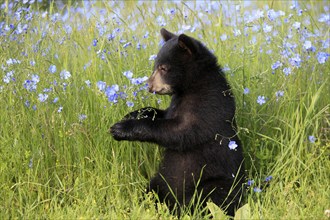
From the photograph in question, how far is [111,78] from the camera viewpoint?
511 cm

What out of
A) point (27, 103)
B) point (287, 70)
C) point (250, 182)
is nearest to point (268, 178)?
point (250, 182)

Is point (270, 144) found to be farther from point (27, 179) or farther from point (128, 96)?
point (27, 179)

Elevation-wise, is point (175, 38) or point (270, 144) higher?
point (175, 38)

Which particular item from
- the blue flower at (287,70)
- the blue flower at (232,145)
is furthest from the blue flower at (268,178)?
the blue flower at (287,70)

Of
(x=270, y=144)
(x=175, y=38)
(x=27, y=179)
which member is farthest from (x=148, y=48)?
(x=27, y=179)

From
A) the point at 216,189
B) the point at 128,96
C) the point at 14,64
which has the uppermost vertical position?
the point at 14,64

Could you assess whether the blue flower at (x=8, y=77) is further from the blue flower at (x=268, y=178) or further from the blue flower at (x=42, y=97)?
the blue flower at (x=268, y=178)

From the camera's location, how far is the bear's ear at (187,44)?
441 cm

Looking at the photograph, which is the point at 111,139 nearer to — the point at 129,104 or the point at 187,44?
the point at 129,104

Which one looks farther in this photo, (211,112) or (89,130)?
(89,130)

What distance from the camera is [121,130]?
4.39 metres

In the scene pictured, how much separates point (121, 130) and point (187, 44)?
0.73 meters

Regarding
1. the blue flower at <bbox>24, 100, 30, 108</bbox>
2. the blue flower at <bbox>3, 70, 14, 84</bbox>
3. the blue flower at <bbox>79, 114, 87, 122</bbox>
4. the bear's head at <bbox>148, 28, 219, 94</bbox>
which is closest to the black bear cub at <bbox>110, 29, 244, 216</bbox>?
the bear's head at <bbox>148, 28, 219, 94</bbox>

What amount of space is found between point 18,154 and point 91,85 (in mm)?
861
